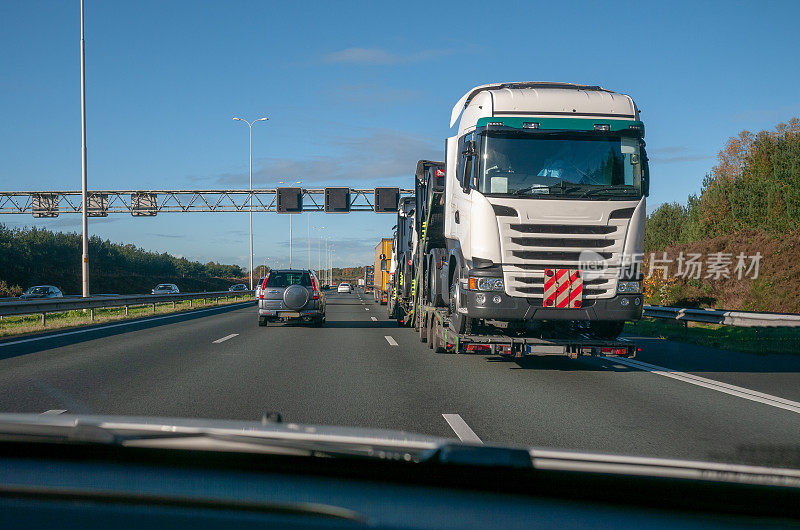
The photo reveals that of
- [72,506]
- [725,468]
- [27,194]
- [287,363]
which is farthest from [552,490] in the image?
[27,194]

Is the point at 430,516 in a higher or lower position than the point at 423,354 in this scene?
higher

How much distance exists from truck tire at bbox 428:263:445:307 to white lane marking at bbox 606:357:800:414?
3.40 meters

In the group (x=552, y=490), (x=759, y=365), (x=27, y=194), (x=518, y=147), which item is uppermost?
(x=27, y=194)

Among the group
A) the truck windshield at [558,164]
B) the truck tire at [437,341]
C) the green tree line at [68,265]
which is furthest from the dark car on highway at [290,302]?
the green tree line at [68,265]

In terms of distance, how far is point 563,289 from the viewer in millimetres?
9469

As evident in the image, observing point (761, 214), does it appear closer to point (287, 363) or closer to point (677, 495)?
point (287, 363)

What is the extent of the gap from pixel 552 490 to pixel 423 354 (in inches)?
411

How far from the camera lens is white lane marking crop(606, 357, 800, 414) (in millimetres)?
7594

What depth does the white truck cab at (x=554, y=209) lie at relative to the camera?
9.39 meters

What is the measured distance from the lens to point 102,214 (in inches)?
1811

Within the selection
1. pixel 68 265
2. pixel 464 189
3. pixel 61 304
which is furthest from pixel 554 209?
pixel 68 265

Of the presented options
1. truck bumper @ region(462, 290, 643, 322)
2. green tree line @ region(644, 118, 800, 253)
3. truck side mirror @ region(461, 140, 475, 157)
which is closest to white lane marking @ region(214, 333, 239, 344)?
truck bumper @ region(462, 290, 643, 322)

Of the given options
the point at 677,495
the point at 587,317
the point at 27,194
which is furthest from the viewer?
the point at 27,194

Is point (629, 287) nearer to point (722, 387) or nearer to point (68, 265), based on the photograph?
point (722, 387)
